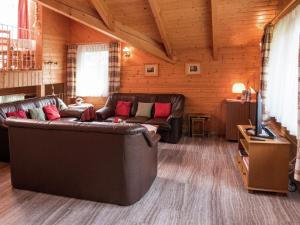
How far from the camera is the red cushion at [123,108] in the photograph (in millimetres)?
6121

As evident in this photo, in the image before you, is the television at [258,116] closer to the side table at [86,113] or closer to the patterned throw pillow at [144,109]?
the patterned throw pillow at [144,109]

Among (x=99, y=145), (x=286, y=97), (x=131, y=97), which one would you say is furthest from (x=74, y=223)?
(x=131, y=97)

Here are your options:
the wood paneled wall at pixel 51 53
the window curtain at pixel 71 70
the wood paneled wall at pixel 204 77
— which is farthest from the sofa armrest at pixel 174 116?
the wood paneled wall at pixel 51 53

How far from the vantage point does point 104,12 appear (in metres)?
4.24

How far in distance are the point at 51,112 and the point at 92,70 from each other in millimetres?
1920

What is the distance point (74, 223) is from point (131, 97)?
4125mm

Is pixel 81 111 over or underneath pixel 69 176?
over

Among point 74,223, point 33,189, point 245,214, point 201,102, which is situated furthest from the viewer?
point 201,102

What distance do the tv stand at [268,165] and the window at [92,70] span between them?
4.56 m

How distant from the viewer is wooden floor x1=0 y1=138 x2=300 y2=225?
8.40 ft

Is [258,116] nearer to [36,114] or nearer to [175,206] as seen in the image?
[175,206]

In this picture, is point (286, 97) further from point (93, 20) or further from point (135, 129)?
point (93, 20)

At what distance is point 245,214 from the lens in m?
2.68

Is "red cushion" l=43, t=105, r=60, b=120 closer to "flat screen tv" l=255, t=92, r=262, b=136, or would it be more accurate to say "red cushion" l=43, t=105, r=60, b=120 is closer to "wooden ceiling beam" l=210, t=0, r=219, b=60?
"wooden ceiling beam" l=210, t=0, r=219, b=60
